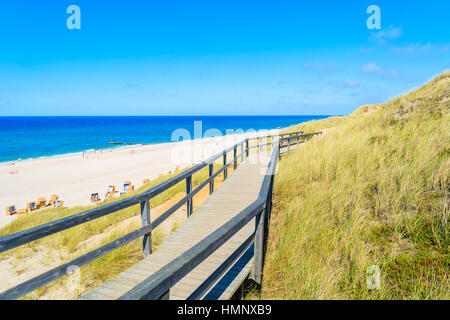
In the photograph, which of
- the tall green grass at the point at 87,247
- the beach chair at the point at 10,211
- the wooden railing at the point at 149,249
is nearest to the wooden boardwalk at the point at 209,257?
the wooden railing at the point at 149,249

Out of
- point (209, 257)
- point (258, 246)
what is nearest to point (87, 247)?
point (209, 257)

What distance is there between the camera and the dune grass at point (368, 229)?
2639mm

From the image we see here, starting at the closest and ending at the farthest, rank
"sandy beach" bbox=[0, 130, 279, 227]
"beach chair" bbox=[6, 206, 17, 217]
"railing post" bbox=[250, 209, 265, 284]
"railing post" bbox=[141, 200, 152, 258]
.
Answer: "railing post" bbox=[250, 209, 265, 284] → "railing post" bbox=[141, 200, 152, 258] → "beach chair" bbox=[6, 206, 17, 217] → "sandy beach" bbox=[0, 130, 279, 227]

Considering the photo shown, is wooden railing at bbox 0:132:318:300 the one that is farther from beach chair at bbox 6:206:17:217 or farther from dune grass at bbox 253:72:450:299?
beach chair at bbox 6:206:17:217

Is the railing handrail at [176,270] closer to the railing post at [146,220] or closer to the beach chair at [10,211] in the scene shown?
the railing post at [146,220]

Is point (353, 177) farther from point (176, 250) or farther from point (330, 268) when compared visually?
point (176, 250)

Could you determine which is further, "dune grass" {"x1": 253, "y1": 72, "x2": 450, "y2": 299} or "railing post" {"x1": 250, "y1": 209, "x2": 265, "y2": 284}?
"railing post" {"x1": 250, "y1": 209, "x2": 265, "y2": 284}

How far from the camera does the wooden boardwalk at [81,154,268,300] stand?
301 centimetres

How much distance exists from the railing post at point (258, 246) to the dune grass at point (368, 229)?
172 millimetres

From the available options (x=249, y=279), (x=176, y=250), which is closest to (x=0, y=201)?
(x=176, y=250)

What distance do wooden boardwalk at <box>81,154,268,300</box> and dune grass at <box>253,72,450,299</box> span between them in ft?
1.27

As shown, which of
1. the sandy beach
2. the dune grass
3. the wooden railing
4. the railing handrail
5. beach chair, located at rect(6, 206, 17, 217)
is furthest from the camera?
the sandy beach

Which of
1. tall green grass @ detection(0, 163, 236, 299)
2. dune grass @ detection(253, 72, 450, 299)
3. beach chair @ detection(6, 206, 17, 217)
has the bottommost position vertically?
beach chair @ detection(6, 206, 17, 217)

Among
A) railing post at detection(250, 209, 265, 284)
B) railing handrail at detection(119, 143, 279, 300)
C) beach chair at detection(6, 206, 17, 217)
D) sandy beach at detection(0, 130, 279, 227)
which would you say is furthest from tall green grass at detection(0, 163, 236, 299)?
sandy beach at detection(0, 130, 279, 227)
